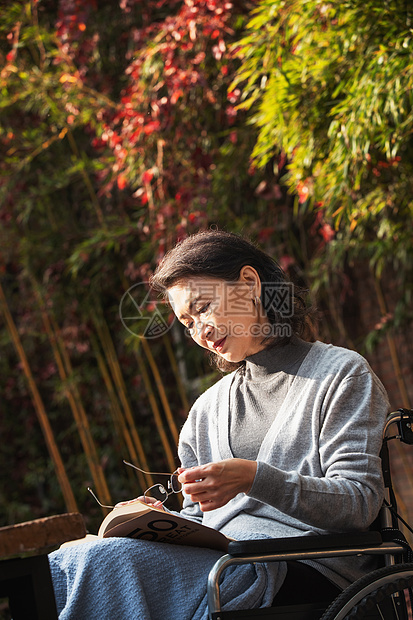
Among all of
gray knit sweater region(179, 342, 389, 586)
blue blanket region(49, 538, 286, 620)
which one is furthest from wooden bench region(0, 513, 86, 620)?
gray knit sweater region(179, 342, 389, 586)

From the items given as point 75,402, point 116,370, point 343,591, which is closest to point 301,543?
point 343,591

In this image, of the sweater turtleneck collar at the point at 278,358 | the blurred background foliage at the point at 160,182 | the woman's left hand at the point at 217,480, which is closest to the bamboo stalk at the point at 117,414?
the blurred background foliage at the point at 160,182

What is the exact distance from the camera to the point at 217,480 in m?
1.33

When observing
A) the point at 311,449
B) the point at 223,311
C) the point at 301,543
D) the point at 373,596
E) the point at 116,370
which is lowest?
the point at 373,596

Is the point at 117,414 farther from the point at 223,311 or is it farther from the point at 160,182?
Answer: the point at 223,311

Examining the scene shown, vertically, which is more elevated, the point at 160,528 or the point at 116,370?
the point at 116,370

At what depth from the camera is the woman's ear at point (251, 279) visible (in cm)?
175

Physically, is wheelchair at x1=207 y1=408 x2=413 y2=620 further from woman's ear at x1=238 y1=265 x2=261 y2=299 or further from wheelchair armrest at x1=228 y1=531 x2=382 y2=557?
woman's ear at x1=238 y1=265 x2=261 y2=299

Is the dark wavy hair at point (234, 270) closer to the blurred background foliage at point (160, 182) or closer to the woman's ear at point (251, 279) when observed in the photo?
the woman's ear at point (251, 279)

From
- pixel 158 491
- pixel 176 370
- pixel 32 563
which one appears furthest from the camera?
pixel 176 370

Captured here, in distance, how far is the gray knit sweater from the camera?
1.39m

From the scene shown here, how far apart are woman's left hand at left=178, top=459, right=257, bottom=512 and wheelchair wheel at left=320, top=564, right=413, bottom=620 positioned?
0.84 ft

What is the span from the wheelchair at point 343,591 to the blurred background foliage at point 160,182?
4.45 feet

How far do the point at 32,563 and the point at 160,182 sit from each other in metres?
2.48
